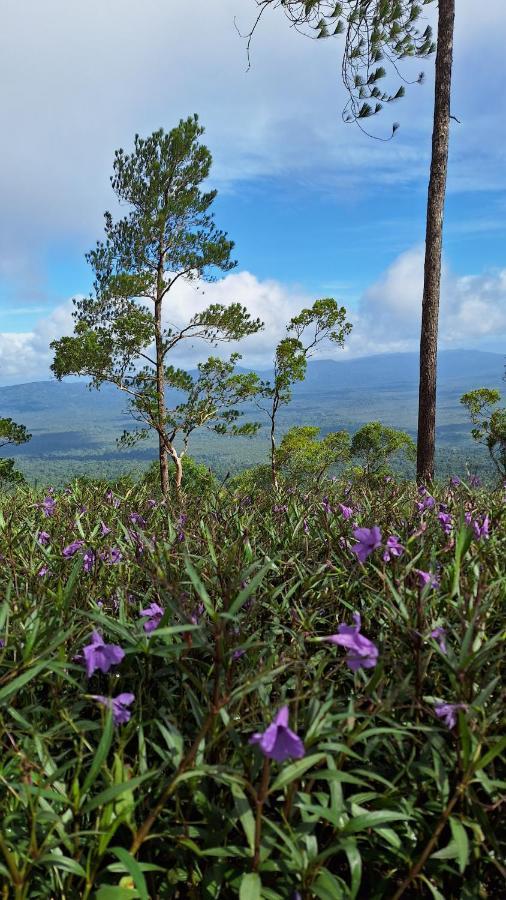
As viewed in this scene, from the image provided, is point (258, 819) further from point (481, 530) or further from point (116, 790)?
point (481, 530)

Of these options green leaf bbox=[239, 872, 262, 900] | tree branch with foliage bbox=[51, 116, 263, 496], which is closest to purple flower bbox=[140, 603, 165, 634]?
green leaf bbox=[239, 872, 262, 900]

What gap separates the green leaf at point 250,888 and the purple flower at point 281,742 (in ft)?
1.07

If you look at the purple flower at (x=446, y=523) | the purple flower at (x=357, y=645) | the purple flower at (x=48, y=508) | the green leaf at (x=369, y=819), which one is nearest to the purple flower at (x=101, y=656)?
the purple flower at (x=357, y=645)

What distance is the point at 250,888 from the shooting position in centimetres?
107

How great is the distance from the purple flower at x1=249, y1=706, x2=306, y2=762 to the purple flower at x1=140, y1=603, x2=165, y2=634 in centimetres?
67

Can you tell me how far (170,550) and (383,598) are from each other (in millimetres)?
871

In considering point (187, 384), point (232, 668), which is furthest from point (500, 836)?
point (187, 384)

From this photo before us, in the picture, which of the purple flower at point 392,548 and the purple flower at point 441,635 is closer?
the purple flower at point 441,635

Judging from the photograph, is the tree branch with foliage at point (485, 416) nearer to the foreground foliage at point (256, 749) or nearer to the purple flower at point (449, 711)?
the foreground foliage at point (256, 749)

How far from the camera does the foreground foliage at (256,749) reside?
1.14 metres

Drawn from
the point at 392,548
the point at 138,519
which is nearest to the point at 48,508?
the point at 138,519

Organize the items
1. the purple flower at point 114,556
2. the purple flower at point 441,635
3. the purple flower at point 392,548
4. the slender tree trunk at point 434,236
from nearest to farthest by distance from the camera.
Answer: the purple flower at point 441,635
the purple flower at point 392,548
the purple flower at point 114,556
the slender tree trunk at point 434,236

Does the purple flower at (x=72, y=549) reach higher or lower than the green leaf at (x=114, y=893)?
higher

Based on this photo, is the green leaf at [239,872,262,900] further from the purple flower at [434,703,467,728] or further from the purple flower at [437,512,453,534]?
the purple flower at [437,512,453,534]
